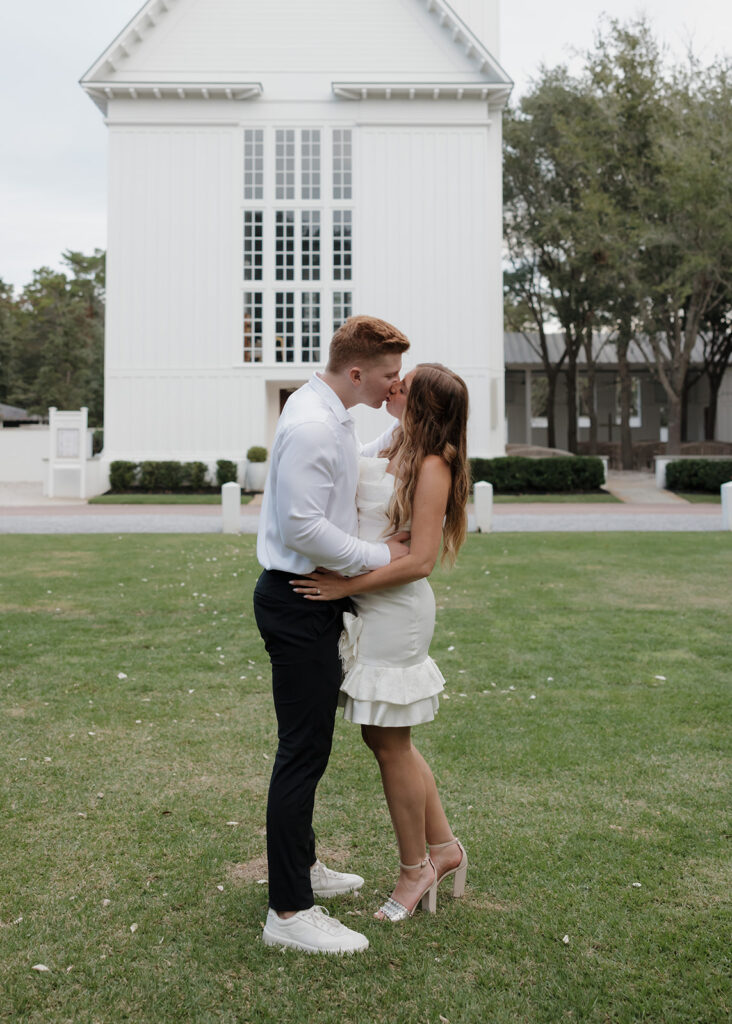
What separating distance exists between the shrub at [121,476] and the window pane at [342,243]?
7802 millimetres

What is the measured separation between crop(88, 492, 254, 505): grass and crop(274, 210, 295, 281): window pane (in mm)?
6902

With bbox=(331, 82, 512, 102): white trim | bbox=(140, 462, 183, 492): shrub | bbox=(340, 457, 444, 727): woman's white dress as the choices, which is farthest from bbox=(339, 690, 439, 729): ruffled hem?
bbox=(331, 82, 512, 102): white trim

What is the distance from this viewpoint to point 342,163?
27109mm

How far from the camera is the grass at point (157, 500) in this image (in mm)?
23703

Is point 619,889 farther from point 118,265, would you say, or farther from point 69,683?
point 118,265

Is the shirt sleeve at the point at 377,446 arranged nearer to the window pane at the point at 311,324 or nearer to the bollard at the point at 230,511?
the bollard at the point at 230,511

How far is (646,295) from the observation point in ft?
97.6

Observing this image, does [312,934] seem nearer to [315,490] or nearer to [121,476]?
[315,490]

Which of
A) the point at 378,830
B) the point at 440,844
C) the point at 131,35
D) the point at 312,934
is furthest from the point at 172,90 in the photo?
the point at 312,934

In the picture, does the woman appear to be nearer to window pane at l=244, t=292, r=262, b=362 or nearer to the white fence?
window pane at l=244, t=292, r=262, b=362

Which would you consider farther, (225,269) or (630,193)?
(630,193)

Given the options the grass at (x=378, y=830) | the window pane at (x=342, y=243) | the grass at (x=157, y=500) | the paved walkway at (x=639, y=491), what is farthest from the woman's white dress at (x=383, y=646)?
the window pane at (x=342, y=243)

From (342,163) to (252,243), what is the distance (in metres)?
3.38

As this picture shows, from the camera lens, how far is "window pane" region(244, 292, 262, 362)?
27109 millimetres
